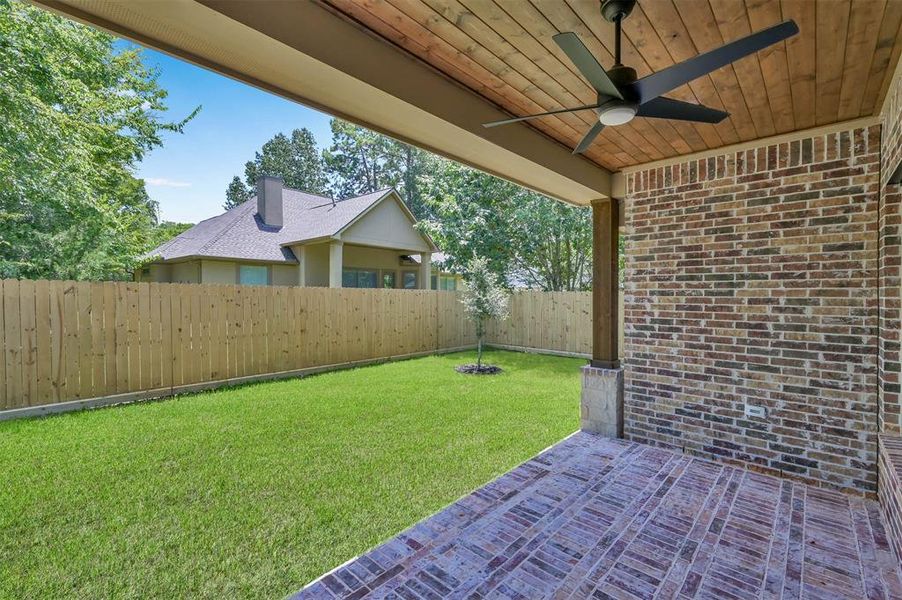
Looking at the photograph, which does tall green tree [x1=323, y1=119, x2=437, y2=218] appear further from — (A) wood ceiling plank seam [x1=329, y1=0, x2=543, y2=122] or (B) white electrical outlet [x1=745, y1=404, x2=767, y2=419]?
(B) white electrical outlet [x1=745, y1=404, x2=767, y2=419]

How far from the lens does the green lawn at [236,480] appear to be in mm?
2398

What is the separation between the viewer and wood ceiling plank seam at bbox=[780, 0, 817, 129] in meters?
1.95

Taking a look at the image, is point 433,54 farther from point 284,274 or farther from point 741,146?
point 284,274

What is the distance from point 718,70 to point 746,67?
0.15 m

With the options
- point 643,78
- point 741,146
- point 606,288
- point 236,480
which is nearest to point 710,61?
point 643,78

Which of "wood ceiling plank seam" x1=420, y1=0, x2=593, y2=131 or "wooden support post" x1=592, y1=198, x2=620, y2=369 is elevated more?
"wood ceiling plank seam" x1=420, y1=0, x2=593, y2=131

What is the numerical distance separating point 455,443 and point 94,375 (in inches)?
198

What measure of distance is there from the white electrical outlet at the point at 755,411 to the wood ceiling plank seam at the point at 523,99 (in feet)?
9.24

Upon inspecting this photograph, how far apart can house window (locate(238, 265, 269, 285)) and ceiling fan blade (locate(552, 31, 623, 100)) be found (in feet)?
38.4

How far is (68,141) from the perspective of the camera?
846cm

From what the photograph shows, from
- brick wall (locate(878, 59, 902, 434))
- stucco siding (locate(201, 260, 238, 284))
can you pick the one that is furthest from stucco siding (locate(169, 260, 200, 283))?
brick wall (locate(878, 59, 902, 434))

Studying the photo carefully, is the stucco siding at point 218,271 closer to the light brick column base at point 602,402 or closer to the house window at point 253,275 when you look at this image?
the house window at point 253,275

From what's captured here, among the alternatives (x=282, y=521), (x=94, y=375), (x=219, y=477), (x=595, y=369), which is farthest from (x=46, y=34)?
(x=595, y=369)

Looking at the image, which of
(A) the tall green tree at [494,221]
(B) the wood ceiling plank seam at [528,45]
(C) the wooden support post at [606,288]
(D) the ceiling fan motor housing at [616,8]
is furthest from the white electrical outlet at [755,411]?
(A) the tall green tree at [494,221]
